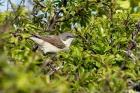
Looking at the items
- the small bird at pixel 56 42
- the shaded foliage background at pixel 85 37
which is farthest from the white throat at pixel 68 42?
the shaded foliage background at pixel 85 37

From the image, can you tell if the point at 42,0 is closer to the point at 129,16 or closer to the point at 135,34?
the point at 129,16

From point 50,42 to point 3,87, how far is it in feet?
21.8

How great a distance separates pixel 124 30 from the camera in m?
8.20

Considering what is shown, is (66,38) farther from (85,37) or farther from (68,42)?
(85,37)

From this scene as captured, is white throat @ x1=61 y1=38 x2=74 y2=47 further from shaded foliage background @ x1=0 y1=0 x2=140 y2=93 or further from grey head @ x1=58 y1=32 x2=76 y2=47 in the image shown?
shaded foliage background @ x1=0 y1=0 x2=140 y2=93

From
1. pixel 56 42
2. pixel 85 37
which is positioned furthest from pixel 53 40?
pixel 85 37

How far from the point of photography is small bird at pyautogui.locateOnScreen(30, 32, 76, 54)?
28.4 feet

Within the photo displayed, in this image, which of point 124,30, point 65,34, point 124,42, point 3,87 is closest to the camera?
point 3,87

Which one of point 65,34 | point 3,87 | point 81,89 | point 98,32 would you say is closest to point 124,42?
point 98,32

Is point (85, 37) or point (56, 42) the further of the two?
point (56, 42)

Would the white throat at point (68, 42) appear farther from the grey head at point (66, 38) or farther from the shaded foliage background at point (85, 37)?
the shaded foliage background at point (85, 37)

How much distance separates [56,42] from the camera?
31.4ft

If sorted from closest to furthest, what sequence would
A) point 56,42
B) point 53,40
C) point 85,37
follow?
point 85,37 < point 53,40 < point 56,42

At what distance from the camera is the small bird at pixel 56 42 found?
8663mm
